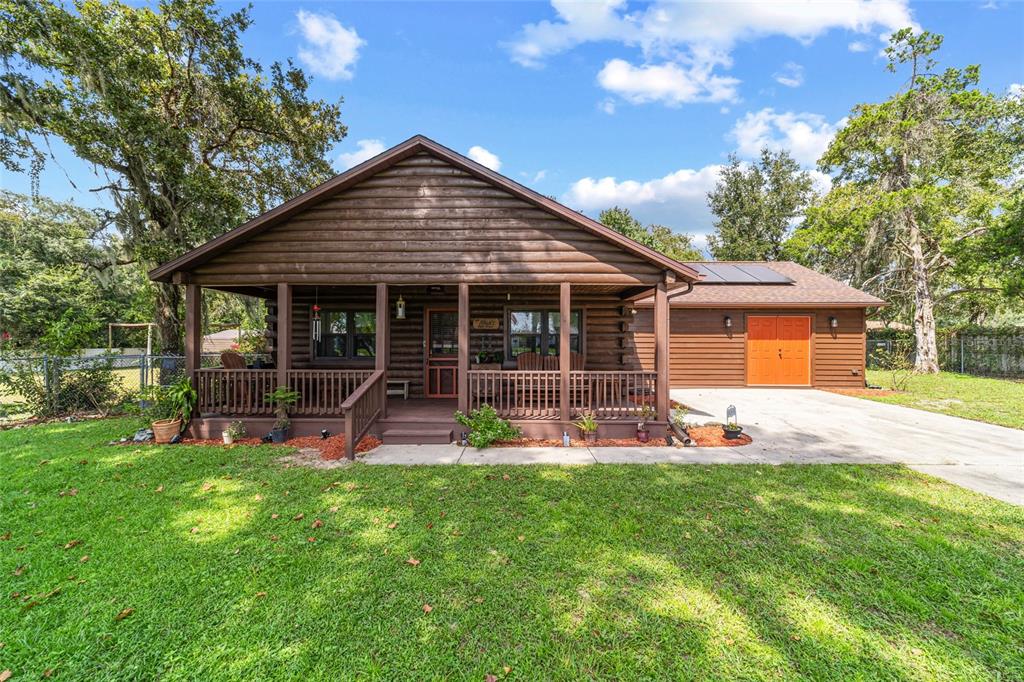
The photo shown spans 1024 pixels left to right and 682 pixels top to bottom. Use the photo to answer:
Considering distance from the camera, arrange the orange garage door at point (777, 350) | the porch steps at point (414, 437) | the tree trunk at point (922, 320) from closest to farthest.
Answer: the porch steps at point (414, 437) → the orange garage door at point (777, 350) → the tree trunk at point (922, 320)

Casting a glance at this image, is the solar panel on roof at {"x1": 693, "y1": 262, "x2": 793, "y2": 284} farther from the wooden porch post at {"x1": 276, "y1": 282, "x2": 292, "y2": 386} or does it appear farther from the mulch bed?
the wooden porch post at {"x1": 276, "y1": 282, "x2": 292, "y2": 386}

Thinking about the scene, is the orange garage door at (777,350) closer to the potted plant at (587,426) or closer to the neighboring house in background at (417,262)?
the neighboring house in background at (417,262)

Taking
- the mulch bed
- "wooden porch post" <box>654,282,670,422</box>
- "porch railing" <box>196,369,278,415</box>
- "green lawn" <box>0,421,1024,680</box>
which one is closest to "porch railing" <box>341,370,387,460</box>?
"green lawn" <box>0,421,1024,680</box>

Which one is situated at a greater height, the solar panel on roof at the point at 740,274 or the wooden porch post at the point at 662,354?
the solar panel on roof at the point at 740,274

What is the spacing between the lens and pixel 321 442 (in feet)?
21.6

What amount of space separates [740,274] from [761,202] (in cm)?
1908

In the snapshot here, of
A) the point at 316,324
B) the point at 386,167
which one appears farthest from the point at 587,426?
the point at 316,324

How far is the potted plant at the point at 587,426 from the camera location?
6.61 metres

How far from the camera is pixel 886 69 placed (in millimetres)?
15391

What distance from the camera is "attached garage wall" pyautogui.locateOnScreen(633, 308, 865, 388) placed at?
12445mm

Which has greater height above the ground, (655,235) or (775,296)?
(655,235)

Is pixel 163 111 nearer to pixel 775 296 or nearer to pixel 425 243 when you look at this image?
pixel 425 243

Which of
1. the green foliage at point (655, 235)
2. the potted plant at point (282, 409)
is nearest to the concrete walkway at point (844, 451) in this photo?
the potted plant at point (282, 409)

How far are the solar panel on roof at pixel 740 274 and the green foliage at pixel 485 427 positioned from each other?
9676 mm
